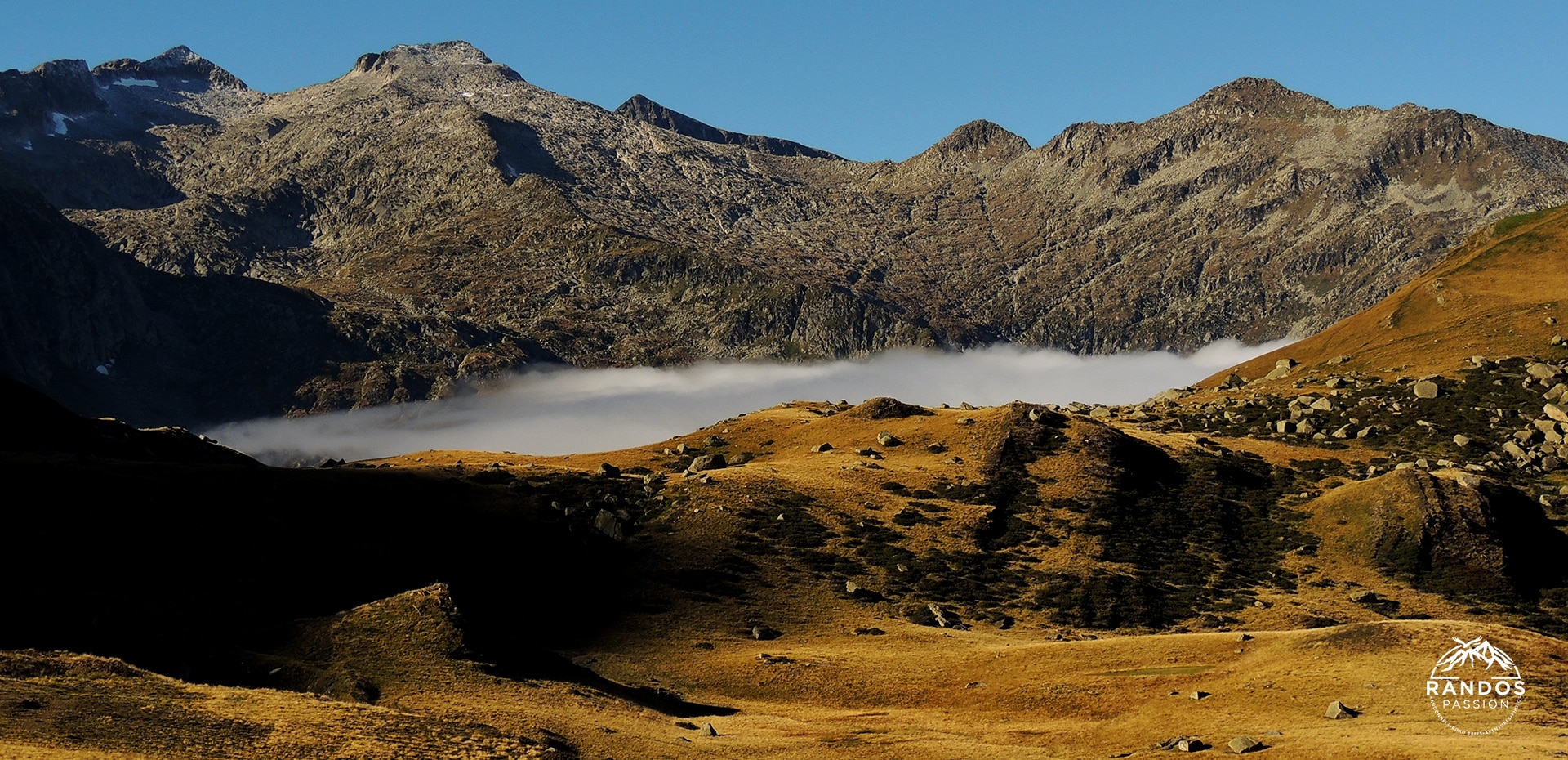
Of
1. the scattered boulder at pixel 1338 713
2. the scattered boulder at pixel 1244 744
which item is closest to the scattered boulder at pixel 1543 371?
the scattered boulder at pixel 1338 713

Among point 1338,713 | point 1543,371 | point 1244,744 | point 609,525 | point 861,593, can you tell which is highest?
point 1543,371

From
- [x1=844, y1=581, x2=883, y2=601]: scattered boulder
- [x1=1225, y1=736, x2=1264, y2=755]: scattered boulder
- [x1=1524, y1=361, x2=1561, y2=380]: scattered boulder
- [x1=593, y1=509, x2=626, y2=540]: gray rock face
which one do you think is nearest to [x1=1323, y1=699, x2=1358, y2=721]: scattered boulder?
[x1=1225, y1=736, x2=1264, y2=755]: scattered boulder

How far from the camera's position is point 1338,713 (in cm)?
6850

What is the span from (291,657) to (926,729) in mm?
38865

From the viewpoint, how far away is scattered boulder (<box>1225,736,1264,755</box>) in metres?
62.0

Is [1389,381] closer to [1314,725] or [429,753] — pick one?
[1314,725]

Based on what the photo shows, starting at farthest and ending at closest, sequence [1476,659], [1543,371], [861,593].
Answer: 1. [1543,371]
2. [861,593]
3. [1476,659]

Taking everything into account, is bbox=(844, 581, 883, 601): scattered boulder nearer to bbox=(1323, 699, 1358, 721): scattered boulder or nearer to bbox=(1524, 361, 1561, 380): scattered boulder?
bbox=(1323, 699, 1358, 721): scattered boulder

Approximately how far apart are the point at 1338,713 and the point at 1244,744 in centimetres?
970

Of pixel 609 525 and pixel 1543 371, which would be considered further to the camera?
pixel 1543 371

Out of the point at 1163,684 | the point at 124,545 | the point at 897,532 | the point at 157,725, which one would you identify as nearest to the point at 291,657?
the point at 157,725

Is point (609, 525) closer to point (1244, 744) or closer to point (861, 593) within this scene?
point (861, 593)

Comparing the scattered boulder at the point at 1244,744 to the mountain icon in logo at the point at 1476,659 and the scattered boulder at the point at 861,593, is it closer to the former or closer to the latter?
the mountain icon in logo at the point at 1476,659

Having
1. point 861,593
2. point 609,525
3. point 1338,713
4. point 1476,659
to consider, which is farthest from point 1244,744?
point 609,525
